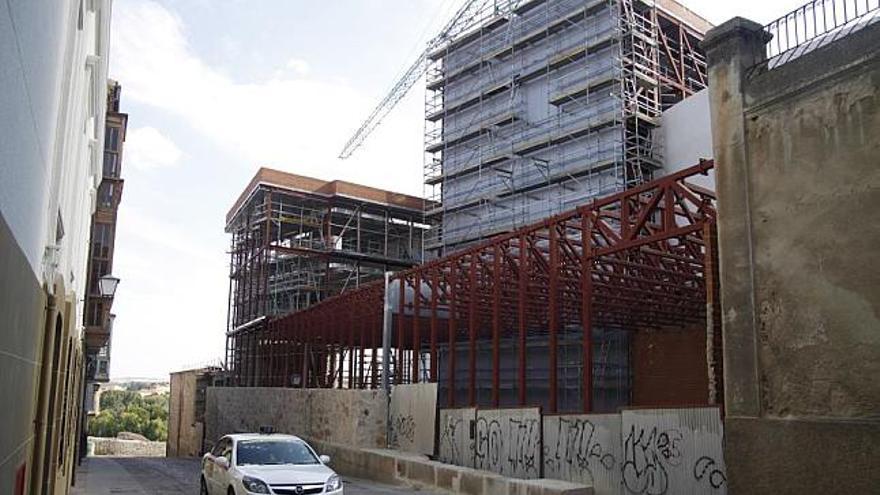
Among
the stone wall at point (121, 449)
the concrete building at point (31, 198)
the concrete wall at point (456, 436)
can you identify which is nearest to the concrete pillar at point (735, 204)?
the concrete building at point (31, 198)

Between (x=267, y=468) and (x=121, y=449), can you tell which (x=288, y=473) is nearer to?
(x=267, y=468)

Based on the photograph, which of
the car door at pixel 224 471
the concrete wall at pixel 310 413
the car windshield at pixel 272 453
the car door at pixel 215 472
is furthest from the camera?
the concrete wall at pixel 310 413

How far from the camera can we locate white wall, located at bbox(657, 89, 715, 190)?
117 ft

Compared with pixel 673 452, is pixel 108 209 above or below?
above

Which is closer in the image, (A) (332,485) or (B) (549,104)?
(A) (332,485)

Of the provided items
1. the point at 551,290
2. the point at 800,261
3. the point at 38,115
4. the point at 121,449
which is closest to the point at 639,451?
the point at 800,261

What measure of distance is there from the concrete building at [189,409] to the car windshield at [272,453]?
3708cm

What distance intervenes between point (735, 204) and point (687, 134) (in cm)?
2758

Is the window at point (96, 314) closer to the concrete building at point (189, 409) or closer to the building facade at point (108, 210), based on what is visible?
the building facade at point (108, 210)

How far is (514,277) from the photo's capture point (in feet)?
84.7

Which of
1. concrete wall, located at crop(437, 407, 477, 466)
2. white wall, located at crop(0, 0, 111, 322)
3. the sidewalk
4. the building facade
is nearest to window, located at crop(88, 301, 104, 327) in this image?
the building facade

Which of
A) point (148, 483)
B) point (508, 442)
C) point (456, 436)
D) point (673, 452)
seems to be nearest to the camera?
point (673, 452)

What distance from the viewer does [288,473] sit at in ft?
42.8

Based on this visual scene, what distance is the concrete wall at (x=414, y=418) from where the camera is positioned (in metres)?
22.5
